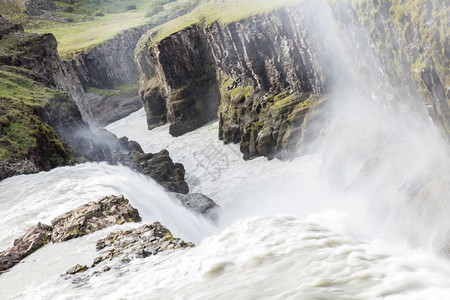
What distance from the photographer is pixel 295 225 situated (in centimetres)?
895

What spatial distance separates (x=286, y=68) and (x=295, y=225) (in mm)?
34290

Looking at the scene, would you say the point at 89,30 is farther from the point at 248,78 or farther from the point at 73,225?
the point at 73,225

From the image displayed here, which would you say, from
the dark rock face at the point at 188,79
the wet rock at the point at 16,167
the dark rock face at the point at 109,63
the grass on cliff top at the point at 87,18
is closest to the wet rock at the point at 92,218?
the wet rock at the point at 16,167

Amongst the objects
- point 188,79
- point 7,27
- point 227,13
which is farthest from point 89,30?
point 7,27

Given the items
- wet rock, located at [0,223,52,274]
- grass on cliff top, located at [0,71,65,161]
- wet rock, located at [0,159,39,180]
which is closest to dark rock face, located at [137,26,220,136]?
grass on cliff top, located at [0,71,65,161]

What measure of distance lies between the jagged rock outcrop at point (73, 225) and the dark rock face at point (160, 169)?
851 inches

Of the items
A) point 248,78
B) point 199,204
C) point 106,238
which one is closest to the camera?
point 106,238

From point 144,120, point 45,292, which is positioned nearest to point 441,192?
point 45,292

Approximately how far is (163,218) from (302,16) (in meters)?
25.6

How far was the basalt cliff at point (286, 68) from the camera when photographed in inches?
645

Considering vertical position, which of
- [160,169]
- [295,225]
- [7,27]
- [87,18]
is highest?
[87,18]

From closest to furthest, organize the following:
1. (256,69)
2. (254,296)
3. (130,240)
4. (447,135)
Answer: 1. (254,296)
2. (130,240)
3. (447,135)
4. (256,69)

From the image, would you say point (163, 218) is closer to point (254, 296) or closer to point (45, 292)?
point (45, 292)

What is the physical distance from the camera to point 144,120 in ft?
258
